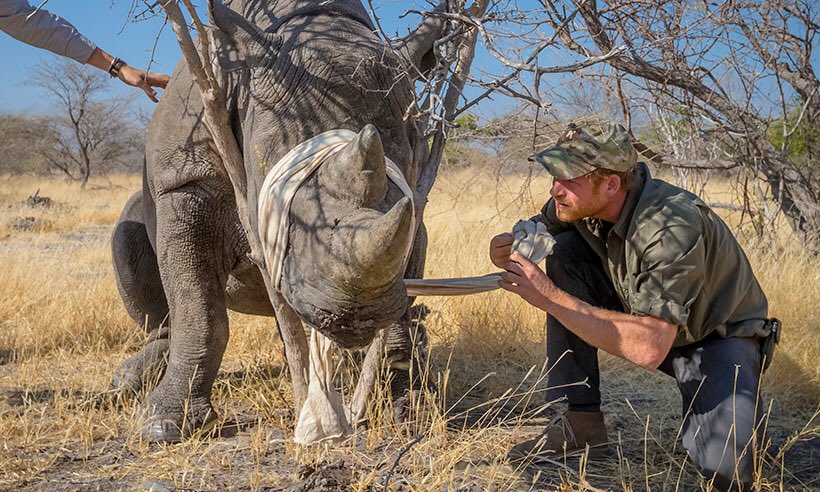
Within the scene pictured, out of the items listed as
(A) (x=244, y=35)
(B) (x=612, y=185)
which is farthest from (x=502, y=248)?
(A) (x=244, y=35)

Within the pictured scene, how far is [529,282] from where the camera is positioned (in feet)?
10.9

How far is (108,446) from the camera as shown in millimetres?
3900

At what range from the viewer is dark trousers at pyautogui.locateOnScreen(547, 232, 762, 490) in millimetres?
3291

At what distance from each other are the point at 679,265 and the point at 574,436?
1132mm

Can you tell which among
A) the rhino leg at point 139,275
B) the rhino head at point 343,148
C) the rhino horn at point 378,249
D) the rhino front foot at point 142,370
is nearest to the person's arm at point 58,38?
the rhino leg at point 139,275

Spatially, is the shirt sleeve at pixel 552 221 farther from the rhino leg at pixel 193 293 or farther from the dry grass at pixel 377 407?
the rhino leg at pixel 193 293

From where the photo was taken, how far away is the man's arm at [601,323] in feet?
10.6

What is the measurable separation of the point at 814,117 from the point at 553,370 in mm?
4639

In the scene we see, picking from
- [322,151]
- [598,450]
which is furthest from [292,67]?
[598,450]

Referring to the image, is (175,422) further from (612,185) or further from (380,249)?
(612,185)

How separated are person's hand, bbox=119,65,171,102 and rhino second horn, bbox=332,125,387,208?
2.52 meters

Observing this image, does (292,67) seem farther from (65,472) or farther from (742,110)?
(742,110)

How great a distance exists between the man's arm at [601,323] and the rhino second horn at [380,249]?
41.9 inches

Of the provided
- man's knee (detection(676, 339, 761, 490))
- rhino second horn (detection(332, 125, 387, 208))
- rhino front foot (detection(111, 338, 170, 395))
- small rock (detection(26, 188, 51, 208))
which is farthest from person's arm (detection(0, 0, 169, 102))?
small rock (detection(26, 188, 51, 208))
